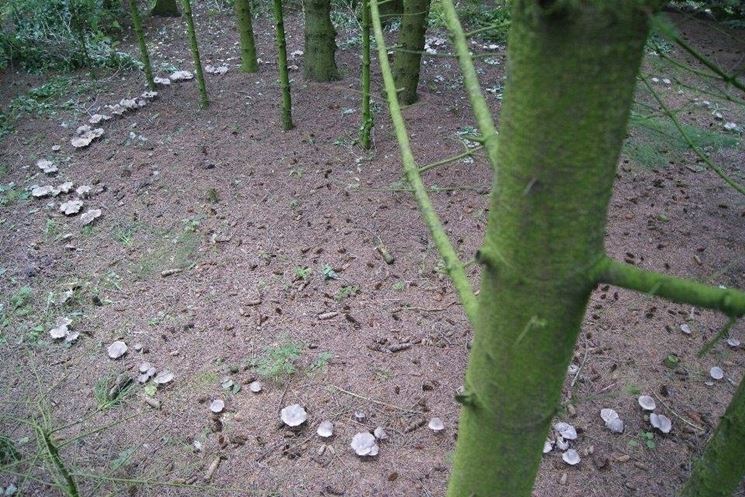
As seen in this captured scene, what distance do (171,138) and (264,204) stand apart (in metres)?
1.88

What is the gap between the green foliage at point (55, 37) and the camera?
7.65m

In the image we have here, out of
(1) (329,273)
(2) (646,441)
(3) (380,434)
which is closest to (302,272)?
(1) (329,273)

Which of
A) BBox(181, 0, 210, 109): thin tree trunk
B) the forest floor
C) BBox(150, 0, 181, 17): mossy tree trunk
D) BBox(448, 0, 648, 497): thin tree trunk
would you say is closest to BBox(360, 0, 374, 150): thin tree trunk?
the forest floor

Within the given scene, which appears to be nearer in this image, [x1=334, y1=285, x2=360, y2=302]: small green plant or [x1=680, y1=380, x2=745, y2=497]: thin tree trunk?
[x1=680, y1=380, x2=745, y2=497]: thin tree trunk

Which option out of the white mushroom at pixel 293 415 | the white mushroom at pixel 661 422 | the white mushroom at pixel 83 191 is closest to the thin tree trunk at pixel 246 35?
the white mushroom at pixel 83 191

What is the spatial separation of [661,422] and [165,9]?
36.7 ft

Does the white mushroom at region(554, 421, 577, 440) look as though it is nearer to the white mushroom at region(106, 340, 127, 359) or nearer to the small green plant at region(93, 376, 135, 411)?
the small green plant at region(93, 376, 135, 411)

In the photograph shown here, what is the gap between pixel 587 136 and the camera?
0.76 meters

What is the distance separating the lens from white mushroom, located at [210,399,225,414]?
3229 millimetres

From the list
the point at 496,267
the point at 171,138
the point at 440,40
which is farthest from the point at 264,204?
the point at 440,40

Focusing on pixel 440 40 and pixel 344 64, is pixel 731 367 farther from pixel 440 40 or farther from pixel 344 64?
pixel 440 40

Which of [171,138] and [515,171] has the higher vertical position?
[515,171]

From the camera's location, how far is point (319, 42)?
650 cm

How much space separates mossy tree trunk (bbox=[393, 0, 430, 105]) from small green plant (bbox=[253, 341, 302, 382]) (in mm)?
3092
